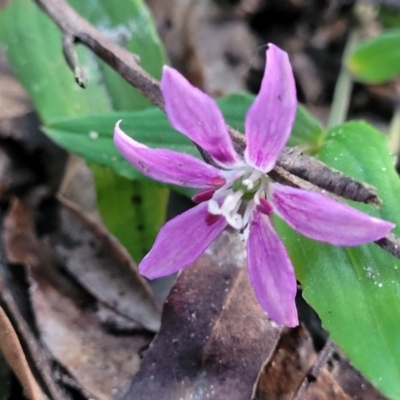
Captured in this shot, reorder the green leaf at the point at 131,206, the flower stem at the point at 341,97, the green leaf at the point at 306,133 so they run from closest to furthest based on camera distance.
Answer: the green leaf at the point at 306,133, the green leaf at the point at 131,206, the flower stem at the point at 341,97

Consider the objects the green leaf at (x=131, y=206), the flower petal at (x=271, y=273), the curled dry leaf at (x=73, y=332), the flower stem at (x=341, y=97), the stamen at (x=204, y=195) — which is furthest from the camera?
the flower stem at (x=341, y=97)

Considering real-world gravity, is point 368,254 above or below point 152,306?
above

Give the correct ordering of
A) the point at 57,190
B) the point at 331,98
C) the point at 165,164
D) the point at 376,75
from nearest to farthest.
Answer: the point at 165,164
the point at 57,190
the point at 376,75
the point at 331,98

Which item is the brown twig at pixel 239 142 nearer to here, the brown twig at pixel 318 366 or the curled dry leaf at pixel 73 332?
the brown twig at pixel 318 366

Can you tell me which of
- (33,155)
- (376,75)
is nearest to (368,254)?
(33,155)

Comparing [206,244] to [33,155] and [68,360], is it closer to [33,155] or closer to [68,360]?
[68,360]

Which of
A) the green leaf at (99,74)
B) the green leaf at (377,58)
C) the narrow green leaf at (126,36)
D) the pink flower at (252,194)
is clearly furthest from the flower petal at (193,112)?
the green leaf at (377,58)

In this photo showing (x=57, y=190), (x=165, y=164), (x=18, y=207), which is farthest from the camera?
(x=57, y=190)

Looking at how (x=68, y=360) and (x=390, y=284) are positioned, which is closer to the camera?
(x=390, y=284)
